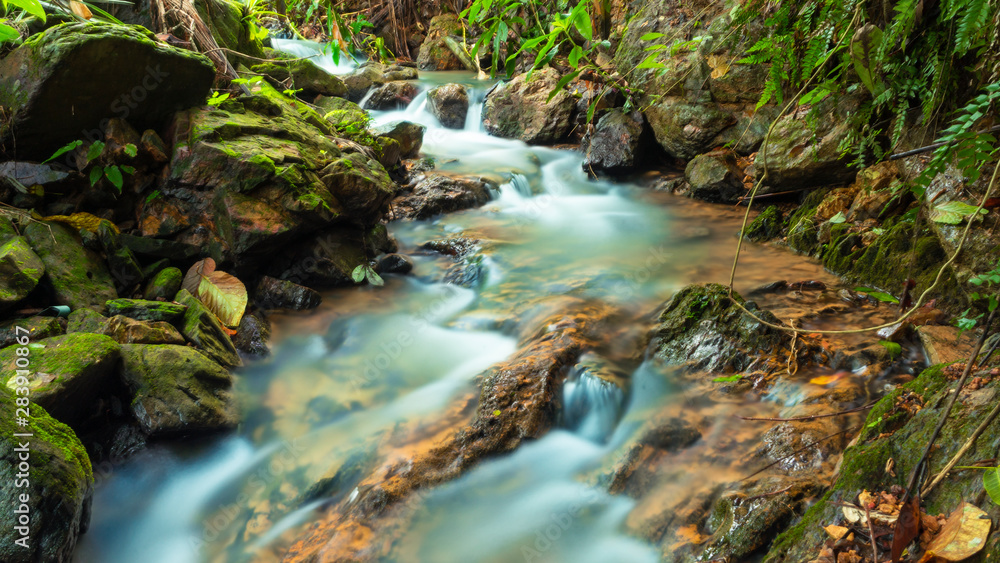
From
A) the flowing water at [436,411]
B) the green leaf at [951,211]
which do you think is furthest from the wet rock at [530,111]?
the green leaf at [951,211]

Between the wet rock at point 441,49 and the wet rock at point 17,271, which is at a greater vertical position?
the wet rock at point 441,49

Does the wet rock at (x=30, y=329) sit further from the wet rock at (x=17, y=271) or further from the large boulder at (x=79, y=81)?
the large boulder at (x=79, y=81)

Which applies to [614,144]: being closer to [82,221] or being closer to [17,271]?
[82,221]

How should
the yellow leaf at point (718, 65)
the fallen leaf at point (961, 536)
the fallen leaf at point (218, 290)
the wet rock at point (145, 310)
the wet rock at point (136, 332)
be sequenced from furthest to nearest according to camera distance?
the yellow leaf at point (718, 65) → the fallen leaf at point (218, 290) → the wet rock at point (145, 310) → the wet rock at point (136, 332) → the fallen leaf at point (961, 536)

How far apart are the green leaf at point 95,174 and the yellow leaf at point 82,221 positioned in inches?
10.7

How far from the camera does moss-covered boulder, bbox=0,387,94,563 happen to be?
90.1 inches

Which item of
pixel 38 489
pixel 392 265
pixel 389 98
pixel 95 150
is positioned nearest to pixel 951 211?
pixel 38 489

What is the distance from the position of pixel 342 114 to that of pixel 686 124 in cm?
488

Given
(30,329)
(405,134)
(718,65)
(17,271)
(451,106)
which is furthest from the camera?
(451,106)

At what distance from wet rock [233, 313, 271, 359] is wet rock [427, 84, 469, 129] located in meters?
6.88

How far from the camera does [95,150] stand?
415 centimetres

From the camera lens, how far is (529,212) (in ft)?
23.8

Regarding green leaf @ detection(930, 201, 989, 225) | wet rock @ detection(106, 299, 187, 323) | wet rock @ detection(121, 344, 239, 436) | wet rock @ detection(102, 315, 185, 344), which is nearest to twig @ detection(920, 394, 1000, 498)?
green leaf @ detection(930, 201, 989, 225)

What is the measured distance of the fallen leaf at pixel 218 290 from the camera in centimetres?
430
